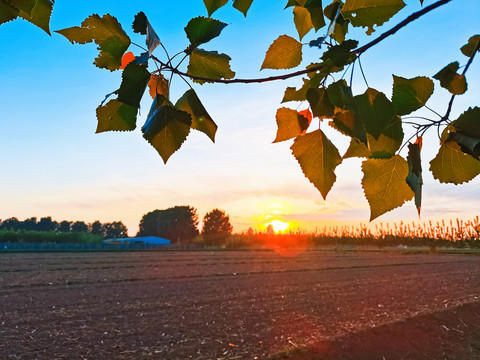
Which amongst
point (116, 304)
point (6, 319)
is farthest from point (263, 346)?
point (6, 319)

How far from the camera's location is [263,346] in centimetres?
776

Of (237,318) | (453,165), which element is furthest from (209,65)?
(237,318)

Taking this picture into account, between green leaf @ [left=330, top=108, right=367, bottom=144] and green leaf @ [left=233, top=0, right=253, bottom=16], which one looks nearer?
green leaf @ [left=330, top=108, right=367, bottom=144]

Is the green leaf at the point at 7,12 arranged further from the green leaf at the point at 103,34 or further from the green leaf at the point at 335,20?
the green leaf at the point at 335,20

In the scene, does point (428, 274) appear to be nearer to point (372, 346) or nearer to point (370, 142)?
point (372, 346)

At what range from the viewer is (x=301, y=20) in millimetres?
812

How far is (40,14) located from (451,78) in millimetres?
593

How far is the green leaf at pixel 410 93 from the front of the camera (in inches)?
20.4

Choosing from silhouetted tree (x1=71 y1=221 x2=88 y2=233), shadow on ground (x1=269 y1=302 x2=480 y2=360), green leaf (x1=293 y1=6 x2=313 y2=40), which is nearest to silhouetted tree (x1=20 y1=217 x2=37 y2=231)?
silhouetted tree (x1=71 y1=221 x2=88 y2=233)

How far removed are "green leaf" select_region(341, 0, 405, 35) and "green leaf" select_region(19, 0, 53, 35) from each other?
0.41 metres

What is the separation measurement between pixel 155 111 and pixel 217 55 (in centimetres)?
17

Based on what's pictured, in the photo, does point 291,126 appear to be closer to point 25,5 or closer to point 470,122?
point 470,122

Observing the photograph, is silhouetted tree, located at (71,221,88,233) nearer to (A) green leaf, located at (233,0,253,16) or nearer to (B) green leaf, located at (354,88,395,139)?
(A) green leaf, located at (233,0,253,16)

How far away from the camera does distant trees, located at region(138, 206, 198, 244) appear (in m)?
80.6
